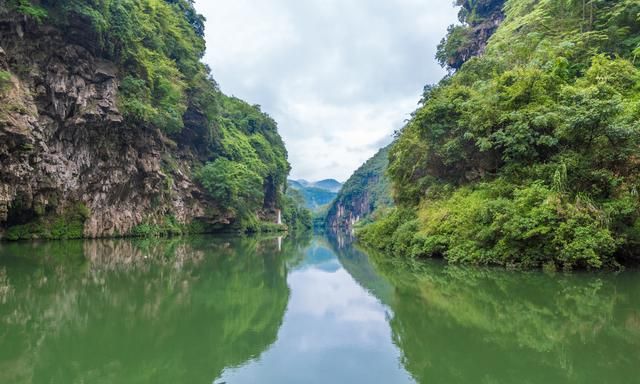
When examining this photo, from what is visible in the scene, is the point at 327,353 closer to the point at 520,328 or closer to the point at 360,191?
the point at 520,328

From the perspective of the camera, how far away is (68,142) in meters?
26.4

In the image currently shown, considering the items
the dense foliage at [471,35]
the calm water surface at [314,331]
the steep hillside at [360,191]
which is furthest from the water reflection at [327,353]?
the steep hillside at [360,191]

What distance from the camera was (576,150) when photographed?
42.4 ft

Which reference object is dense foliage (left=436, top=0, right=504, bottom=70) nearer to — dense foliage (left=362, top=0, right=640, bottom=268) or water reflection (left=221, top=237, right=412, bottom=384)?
dense foliage (left=362, top=0, right=640, bottom=268)

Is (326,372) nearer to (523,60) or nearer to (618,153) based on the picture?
(618,153)

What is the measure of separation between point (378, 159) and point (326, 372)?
104 meters

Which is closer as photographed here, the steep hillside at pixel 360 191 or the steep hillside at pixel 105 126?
the steep hillside at pixel 105 126

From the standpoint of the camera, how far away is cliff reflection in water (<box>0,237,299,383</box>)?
16.0ft

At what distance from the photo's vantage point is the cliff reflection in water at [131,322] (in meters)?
4.87

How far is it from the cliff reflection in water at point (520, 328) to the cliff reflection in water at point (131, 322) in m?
2.39

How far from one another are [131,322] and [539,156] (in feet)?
43.2

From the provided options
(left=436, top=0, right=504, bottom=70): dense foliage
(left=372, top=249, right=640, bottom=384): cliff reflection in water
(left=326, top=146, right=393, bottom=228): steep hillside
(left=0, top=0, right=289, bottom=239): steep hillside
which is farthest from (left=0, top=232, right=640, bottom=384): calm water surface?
(left=326, top=146, right=393, bottom=228): steep hillside

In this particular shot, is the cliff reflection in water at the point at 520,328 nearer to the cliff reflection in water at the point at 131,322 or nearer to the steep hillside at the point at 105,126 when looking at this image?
the cliff reflection in water at the point at 131,322

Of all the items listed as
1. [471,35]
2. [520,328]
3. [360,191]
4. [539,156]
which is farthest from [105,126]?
[360,191]
